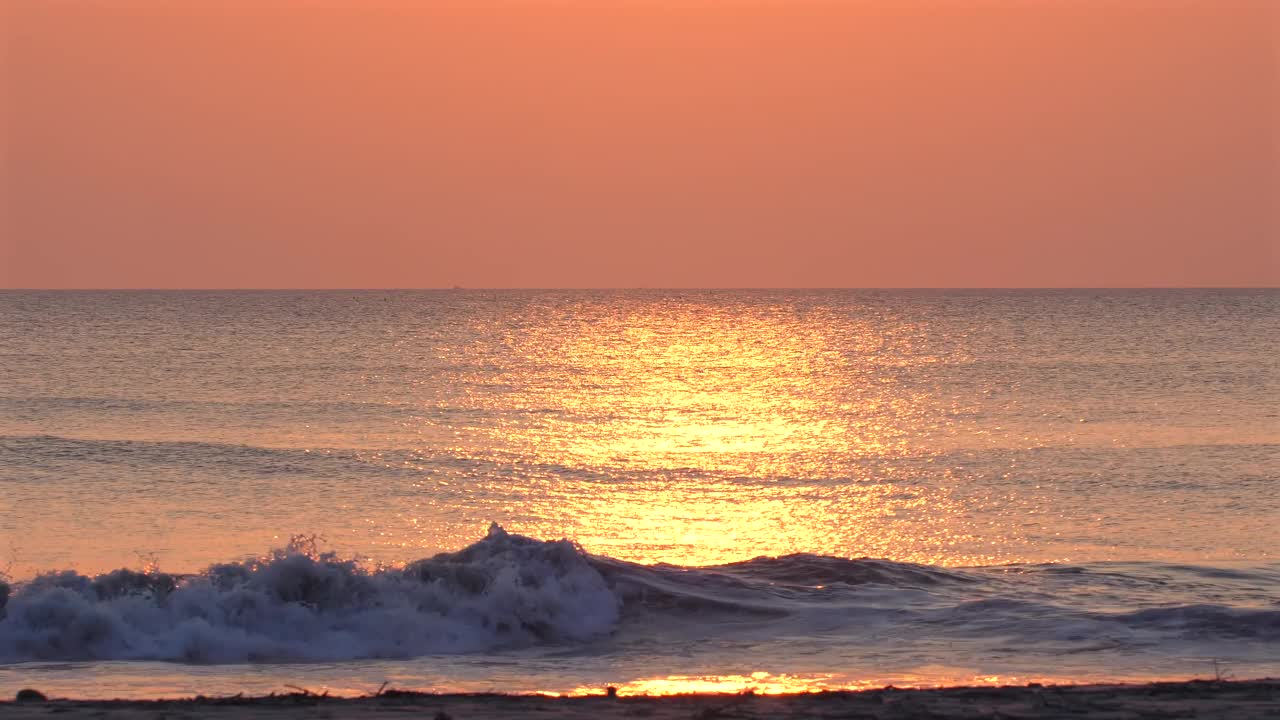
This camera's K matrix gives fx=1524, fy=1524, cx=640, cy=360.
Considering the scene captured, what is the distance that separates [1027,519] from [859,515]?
3177 mm

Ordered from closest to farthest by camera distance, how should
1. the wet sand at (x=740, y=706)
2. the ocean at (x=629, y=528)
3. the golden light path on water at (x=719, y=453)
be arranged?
the wet sand at (x=740, y=706), the ocean at (x=629, y=528), the golden light path on water at (x=719, y=453)

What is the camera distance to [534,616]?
19000mm

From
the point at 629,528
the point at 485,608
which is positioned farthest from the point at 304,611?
the point at 629,528

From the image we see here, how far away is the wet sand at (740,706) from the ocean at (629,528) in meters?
1.81

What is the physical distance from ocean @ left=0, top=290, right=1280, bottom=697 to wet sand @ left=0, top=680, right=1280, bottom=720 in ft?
5.94

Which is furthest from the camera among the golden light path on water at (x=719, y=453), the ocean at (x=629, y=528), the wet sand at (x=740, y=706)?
the golden light path on water at (x=719, y=453)

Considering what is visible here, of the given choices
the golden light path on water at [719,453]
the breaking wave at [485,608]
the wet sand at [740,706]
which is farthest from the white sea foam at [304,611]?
the golden light path on water at [719,453]

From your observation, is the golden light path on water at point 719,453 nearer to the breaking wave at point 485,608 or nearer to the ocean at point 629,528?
the ocean at point 629,528

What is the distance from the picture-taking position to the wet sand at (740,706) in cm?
Answer: 1236

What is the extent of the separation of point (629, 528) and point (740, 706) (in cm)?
1466

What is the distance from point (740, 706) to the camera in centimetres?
1298

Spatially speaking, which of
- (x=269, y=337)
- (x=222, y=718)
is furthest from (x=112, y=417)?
(x=269, y=337)

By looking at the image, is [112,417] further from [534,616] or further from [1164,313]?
[1164,313]

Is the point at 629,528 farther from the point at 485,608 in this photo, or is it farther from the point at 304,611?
the point at 304,611
